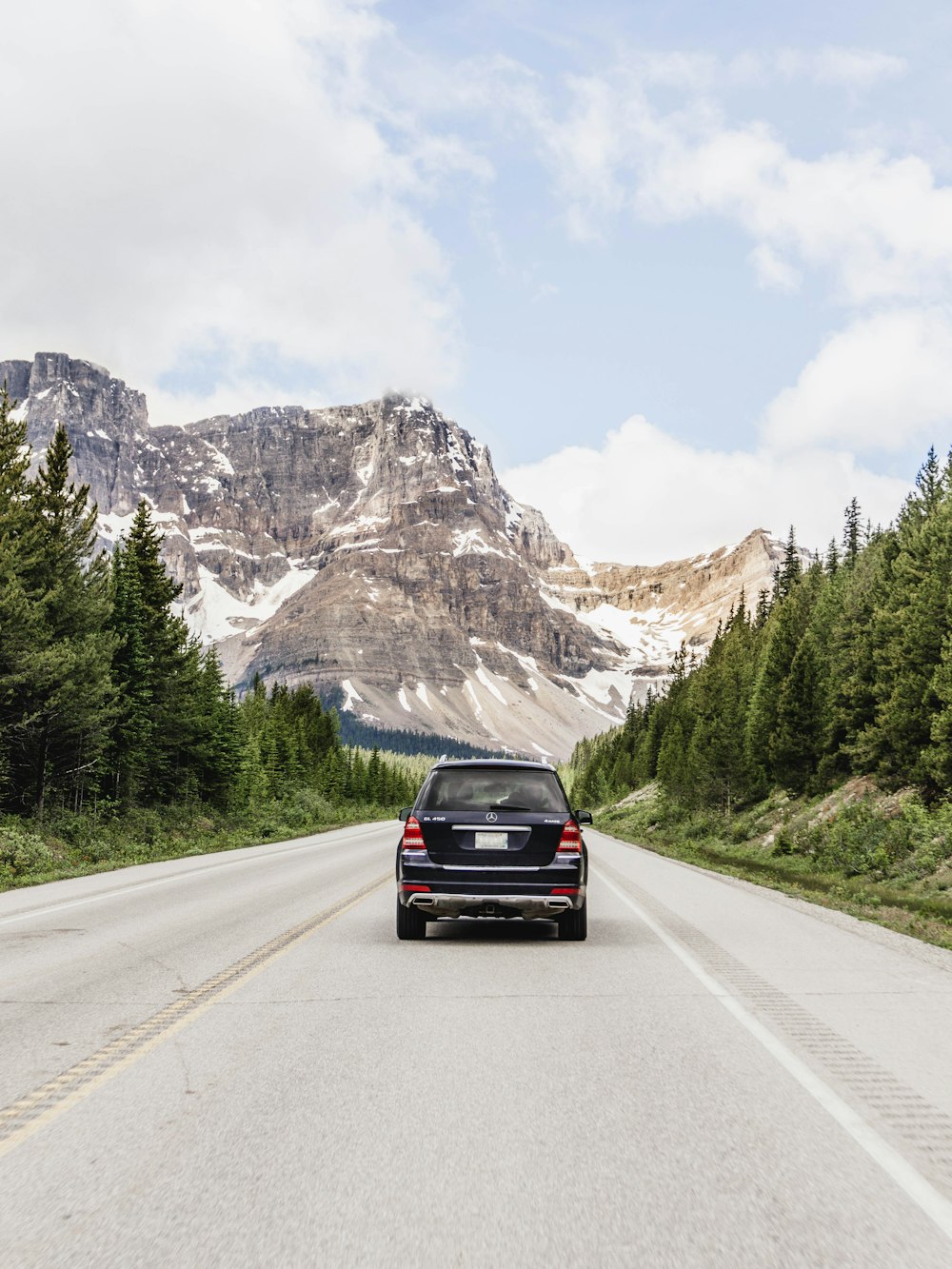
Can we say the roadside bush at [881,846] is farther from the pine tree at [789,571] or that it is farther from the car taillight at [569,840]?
the pine tree at [789,571]

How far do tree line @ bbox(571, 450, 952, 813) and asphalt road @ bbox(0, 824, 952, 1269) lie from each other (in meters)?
21.4

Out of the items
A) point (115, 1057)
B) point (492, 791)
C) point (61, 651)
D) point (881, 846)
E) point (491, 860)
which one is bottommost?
point (115, 1057)

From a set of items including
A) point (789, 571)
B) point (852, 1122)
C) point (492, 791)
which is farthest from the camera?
point (789, 571)

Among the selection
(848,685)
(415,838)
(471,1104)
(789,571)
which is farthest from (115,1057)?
(789,571)

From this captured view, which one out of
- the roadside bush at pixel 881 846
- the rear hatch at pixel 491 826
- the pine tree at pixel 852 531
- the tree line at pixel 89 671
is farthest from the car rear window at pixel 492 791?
the pine tree at pixel 852 531

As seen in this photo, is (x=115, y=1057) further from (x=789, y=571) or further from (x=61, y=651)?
(x=789, y=571)

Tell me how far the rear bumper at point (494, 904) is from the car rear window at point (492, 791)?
90 centimetres

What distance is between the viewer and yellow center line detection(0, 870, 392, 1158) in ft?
15.4

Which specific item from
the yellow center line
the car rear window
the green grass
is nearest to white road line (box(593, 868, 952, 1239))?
the car rear window

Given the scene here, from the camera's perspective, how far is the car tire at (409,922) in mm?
10828

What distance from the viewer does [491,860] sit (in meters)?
10.5

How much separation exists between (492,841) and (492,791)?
84 cm

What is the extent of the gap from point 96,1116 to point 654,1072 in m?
2.93

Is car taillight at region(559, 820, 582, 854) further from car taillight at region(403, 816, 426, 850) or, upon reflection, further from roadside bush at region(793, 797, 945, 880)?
roadside bush at region(793, 797, 945, 880)
